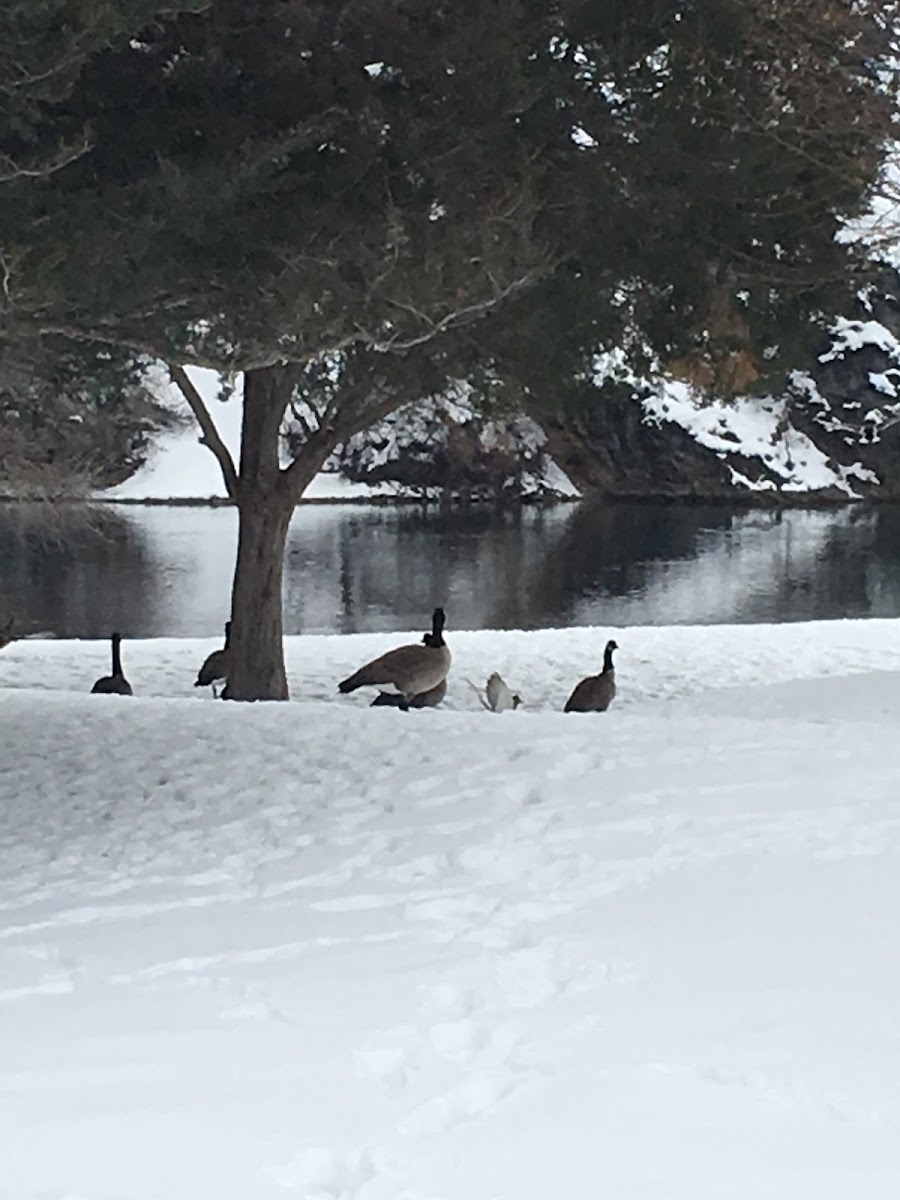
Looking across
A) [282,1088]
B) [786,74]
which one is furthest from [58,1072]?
[786,74]

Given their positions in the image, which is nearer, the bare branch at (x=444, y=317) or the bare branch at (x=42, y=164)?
the bare branch at (x=42, y=164)

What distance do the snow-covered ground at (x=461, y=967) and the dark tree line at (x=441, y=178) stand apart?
2.35 metres

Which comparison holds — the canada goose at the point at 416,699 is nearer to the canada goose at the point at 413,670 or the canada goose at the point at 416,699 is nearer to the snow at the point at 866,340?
the canada goose at the point at 413,670

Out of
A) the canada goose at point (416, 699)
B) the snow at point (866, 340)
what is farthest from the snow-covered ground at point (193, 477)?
the canada goose at point (416, 699)

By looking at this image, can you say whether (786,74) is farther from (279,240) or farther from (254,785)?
(254,785)

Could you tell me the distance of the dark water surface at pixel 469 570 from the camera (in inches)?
1038

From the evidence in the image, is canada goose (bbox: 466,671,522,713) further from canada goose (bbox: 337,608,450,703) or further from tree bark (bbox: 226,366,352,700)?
tree bark (bbox: 226,366,352,700)

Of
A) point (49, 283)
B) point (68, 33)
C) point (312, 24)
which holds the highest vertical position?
point (312, 24)

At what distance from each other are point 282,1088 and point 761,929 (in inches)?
64.3

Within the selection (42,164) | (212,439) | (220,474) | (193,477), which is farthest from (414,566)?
(193,477)

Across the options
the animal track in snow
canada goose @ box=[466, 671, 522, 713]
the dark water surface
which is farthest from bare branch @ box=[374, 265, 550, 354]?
the dark water surface

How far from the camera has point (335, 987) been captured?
418 cm

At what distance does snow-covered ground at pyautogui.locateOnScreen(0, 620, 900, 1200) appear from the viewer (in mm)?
3062

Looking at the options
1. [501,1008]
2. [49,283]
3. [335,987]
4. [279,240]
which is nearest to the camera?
[501,1008]
